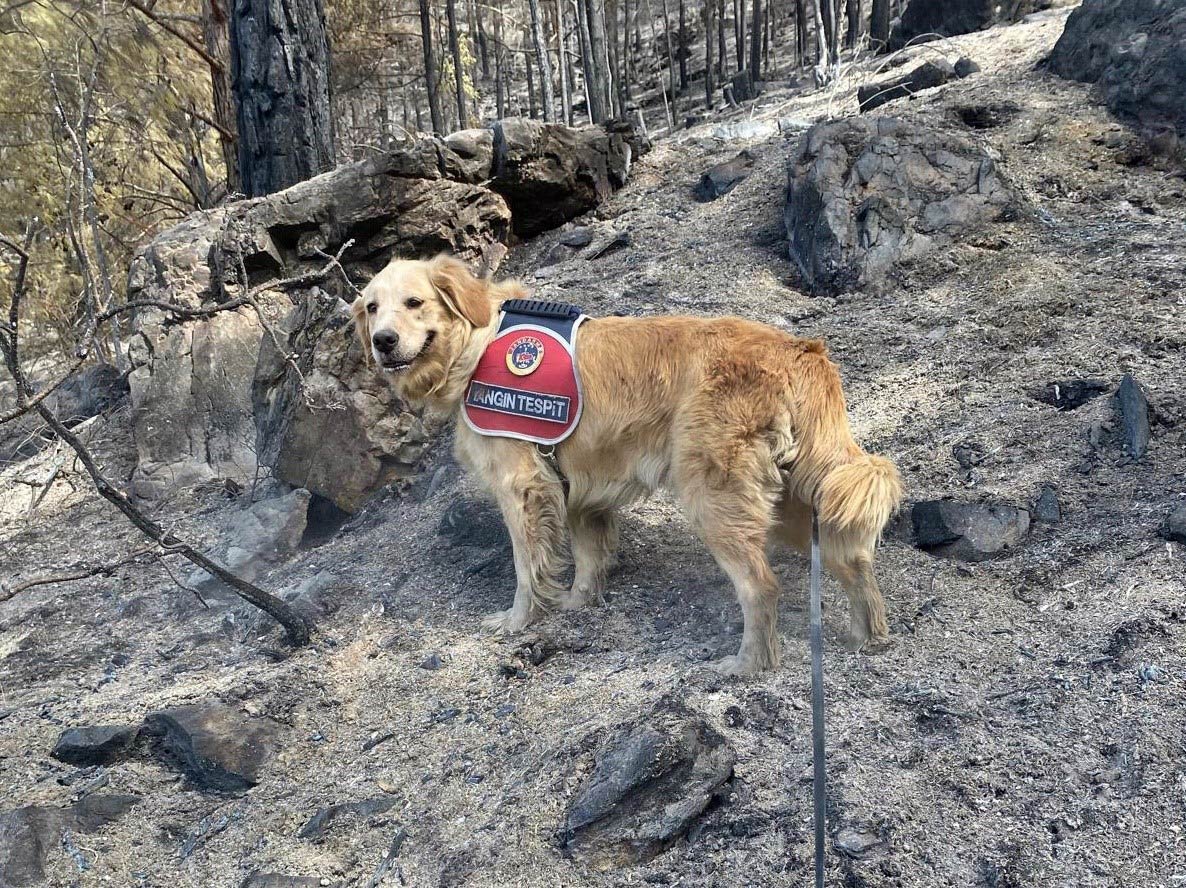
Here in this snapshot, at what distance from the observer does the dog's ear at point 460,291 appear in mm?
4934

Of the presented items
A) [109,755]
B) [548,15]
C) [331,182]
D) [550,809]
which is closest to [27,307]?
[331,182]

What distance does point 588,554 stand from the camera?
5109 mm

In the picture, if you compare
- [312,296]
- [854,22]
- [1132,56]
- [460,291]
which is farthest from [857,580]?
[854,22]

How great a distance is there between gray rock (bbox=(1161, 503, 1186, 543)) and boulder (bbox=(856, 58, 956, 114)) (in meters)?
7.46

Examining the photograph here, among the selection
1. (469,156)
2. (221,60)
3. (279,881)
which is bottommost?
(279,881)

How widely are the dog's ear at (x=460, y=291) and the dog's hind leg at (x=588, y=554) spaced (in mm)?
1172

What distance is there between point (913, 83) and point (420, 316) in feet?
26.3

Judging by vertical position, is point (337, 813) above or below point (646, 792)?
below

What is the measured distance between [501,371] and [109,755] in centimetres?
255

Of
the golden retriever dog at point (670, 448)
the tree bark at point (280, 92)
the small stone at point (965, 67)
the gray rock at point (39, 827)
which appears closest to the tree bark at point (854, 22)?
the small stone at point (965, 67)

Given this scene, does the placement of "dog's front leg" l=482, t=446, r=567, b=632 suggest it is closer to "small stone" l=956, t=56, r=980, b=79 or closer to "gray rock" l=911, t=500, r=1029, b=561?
"gray rock" l=911, t=500, r=1029, b=561

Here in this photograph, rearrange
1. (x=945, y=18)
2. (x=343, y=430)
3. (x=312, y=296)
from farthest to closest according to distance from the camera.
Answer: (x=945, y=18)
(x=312, y=296)
(x=343, y=430)

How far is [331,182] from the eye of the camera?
845 centimetres

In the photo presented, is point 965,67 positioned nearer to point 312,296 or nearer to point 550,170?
point 550,170
